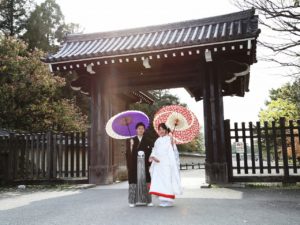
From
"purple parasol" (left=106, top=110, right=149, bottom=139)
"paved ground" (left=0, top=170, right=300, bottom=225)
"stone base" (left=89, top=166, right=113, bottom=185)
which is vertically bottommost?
"paved ground" (left=0, top=170, right=300, bottom=225)

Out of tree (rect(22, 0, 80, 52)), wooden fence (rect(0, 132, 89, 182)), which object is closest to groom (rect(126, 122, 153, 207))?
wooden fence (rect(0, 132, 89, 182))

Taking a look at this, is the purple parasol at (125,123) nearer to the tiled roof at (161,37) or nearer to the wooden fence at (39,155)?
the tiled roof at (161,37)

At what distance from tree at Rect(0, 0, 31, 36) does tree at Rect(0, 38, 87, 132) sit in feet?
38.3

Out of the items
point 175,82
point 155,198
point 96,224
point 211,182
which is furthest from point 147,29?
point 96,224

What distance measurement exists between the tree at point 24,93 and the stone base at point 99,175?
35.7 ft

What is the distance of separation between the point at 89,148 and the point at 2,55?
13.2 m

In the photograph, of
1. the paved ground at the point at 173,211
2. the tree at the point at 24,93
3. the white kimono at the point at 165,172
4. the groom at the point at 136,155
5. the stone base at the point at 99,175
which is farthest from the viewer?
the tree at the point at 24,93

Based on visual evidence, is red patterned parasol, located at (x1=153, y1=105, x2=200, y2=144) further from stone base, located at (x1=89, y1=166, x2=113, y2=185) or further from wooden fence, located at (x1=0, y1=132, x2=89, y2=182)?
wooden fence, located at (x1=0, y1=132, x2=89, y2=182)

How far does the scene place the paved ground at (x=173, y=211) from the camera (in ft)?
16.1

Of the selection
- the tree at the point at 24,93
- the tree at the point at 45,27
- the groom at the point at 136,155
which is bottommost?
the groom at the point at 136,155

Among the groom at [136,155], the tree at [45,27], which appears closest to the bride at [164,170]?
the groom at [136,155]

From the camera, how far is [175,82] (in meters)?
→ 10.9

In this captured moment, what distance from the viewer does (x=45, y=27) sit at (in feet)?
107

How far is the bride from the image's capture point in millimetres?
6156
